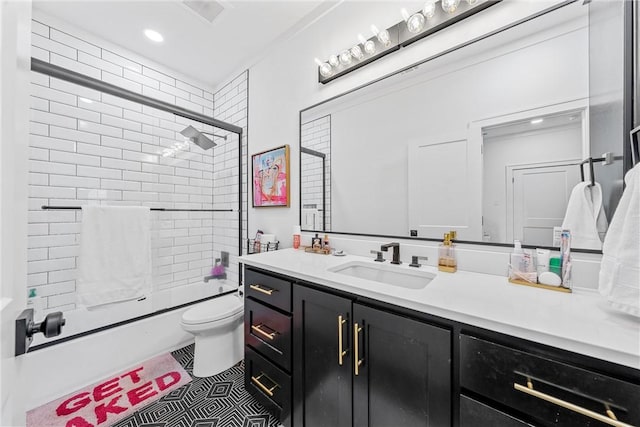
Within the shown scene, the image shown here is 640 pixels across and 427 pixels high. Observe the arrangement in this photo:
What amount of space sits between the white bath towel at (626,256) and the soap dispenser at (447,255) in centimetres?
50

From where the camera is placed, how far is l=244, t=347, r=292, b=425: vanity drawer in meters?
1.25

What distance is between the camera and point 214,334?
1811 millimetres

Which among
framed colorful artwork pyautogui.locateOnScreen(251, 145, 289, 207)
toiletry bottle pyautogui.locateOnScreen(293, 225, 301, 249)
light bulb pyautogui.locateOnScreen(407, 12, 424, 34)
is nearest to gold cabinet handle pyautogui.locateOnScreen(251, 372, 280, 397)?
toiletry bottle pyautogui.locateOnScreen(293, 225, 301, 249)

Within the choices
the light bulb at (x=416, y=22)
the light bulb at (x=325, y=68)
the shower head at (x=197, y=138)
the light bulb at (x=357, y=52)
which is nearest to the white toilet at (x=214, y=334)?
the shower head at (x=197, y=138)

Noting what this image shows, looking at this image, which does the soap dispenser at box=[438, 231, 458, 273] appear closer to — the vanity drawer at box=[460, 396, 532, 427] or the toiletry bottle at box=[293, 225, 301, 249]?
the vanity drawer at box=[460, 396, 532, 427]

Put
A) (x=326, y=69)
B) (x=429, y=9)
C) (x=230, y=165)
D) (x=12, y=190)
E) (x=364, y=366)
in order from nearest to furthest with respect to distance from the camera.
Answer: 1. (x=12, y=190)
2. (x=364, y=366)
3. (x=429, y=9)
4. (x=326, y=69)
5. (x=230, y=165)

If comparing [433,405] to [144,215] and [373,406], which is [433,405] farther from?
[144,215]

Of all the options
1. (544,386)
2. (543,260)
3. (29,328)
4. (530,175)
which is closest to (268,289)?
(29,328)

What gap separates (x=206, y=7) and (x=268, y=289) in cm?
211

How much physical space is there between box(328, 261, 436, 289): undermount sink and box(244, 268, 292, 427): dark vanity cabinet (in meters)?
0.34

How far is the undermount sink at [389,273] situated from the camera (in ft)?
3.98

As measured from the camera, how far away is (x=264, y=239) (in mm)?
2094

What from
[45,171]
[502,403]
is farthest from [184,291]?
[502,403]

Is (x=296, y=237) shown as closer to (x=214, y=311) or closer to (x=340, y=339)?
(x=214, y=311)
